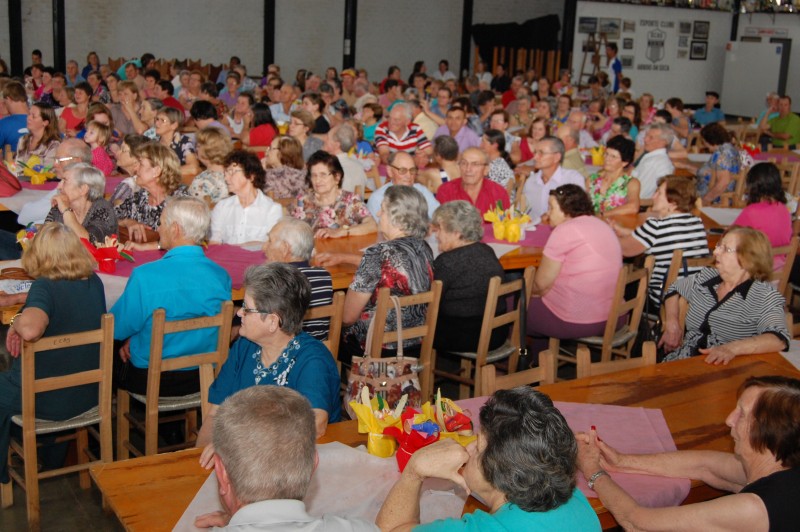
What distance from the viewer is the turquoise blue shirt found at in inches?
82.6

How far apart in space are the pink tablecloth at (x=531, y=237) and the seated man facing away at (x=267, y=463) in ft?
11.7

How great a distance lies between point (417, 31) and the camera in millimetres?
21141

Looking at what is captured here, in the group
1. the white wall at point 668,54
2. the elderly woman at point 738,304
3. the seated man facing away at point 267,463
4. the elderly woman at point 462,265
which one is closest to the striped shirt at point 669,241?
the elderly woman at point 738,304

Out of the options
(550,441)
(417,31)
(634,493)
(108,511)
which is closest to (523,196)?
(108,511)

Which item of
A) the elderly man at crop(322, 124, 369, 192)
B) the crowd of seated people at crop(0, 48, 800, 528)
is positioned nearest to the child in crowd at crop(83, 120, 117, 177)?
the crowd of seated people at crop(0, 48, 800, 528)

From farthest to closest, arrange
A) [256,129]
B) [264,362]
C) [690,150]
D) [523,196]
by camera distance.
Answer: [690,150] → [256,129] → [523,196] → [264,362]

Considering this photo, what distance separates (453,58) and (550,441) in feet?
66.6

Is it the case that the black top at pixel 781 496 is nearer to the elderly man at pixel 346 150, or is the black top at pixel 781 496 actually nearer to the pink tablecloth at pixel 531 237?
the pink tablecloth at pixel 531 237

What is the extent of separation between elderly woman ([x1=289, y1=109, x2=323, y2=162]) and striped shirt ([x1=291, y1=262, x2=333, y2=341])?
158 inches

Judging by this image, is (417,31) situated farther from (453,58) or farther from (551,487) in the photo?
(551,487)

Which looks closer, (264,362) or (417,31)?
(264,362)

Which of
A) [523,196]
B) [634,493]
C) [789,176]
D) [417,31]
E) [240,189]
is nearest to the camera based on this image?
[634,493]

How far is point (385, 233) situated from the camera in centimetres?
460

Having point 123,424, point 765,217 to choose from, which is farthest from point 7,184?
point 765,217
